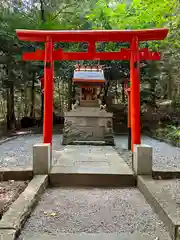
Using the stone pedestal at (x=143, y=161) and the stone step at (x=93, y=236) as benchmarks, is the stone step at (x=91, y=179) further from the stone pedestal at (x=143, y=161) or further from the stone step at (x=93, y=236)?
the stone step at (x=93, y=236)

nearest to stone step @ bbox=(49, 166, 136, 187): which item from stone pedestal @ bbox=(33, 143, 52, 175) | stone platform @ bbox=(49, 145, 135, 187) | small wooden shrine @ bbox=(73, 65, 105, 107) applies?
stone platform @ bbox=(49, 145, 135, 187)

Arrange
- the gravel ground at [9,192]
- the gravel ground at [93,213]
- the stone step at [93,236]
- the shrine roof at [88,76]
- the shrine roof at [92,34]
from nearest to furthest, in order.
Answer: the stone step at [93,236], the gravel ground at [93,213], the gravel ground at [9,192], the shrine roof at [92,34], the shrine roof at [88,76]

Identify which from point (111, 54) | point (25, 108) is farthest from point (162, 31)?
point (25, 108)

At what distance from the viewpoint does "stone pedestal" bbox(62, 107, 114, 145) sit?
8945 millimetres

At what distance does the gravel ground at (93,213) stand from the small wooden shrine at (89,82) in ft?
18.5

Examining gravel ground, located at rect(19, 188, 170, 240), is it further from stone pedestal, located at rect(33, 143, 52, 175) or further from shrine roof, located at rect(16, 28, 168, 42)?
shrine roof, located at rect(16, 28, 168, 42)

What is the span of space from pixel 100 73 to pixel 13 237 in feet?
25.5

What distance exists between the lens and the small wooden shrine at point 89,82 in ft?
30.7

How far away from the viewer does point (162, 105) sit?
16.0 meters

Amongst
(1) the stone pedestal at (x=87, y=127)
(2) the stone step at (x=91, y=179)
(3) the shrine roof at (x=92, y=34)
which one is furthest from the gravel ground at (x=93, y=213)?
(1) the stone pedestal at (x=87, y=127)

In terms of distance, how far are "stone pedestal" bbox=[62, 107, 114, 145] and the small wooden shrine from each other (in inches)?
36.8

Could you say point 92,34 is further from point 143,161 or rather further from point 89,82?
point 89,82

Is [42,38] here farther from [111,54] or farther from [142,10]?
[142,10]

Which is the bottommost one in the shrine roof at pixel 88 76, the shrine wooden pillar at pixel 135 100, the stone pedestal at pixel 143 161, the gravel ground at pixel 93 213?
the gravel ground at pixel 93 213
